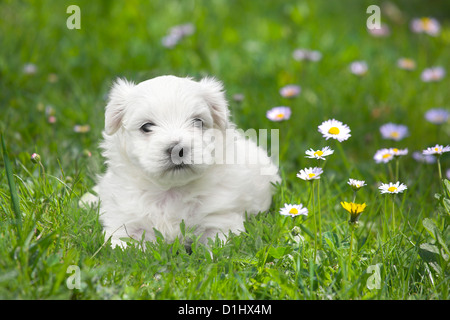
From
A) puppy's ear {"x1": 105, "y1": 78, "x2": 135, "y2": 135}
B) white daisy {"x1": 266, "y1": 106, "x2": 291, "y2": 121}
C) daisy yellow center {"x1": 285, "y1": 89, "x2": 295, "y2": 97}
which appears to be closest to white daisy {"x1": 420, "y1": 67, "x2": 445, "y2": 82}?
daisy yellow center {"x1": 285, "y1": 89, "x2": 295, "y2": 97}

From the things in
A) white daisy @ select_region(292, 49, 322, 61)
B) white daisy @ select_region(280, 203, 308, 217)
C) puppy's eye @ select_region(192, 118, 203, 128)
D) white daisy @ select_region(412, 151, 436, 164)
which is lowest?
white daisy @ select_region(280, 203, 308, 217)

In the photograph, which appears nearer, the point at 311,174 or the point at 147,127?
the point at 311,174

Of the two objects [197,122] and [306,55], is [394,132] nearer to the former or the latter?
[306,55]

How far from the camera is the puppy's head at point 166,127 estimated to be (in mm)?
2848

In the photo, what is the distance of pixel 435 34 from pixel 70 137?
418cm

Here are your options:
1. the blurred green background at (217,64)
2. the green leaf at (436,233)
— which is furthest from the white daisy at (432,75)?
the green leaf at (436,233)

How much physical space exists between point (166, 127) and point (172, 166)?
22 centimetres

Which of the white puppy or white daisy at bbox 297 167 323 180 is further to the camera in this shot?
the white puppy

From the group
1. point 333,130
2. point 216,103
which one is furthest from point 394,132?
point 216,103

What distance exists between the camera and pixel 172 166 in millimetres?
2861

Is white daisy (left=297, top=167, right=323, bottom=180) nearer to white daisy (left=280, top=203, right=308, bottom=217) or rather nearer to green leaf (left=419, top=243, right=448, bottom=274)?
white daisy (left=280, top=203, right=308, bottom=217)

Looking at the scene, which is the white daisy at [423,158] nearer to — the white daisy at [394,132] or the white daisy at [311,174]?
the white daisy at [394,132]

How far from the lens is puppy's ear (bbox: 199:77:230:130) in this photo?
320 centimetres
